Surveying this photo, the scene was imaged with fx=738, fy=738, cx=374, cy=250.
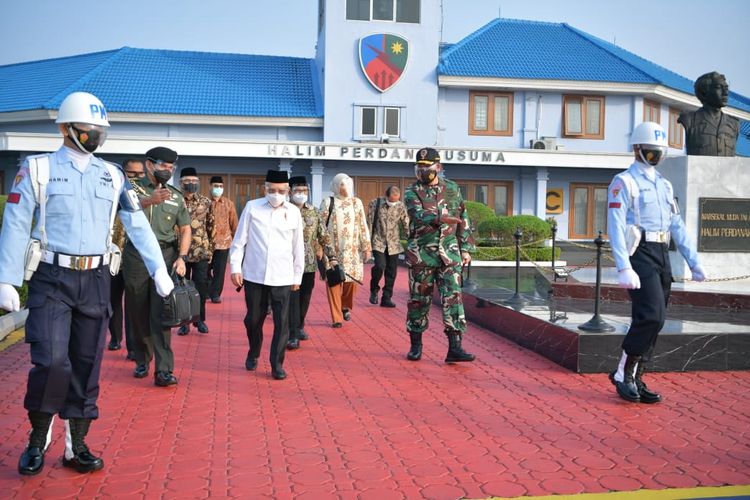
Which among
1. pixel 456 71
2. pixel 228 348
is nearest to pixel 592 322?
pixel 228 348

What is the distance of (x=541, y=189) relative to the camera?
2773cm

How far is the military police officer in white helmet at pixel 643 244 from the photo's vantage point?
5.99 m

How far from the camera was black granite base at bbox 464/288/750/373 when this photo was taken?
23.9ft

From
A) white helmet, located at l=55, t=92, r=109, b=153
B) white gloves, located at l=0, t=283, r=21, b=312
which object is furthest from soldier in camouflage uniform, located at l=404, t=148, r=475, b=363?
white gloves, located at l=0, t=283, r=21, b=312

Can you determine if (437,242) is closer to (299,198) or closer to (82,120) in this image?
(299,198)

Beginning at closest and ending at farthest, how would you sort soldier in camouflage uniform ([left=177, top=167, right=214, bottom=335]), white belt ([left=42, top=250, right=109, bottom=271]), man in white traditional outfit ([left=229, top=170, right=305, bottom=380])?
1. white belt ([left=42, top=250, right=109, bottom=271])
2. man in white traditional outfit ([left=229, top=170, right=305, bottom=380])
3. soldier in camouflage uniform ([left=177, top=167, right=214, bottom=335])

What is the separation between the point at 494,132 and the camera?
2819 cm

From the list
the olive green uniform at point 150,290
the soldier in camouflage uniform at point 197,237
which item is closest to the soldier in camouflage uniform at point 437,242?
the olive green uniform at point 150,290

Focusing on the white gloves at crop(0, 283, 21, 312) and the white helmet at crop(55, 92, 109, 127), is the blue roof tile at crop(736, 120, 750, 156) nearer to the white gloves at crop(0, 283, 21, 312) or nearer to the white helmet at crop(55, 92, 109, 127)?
the white helmet at crop(55, 92, 109, 127)

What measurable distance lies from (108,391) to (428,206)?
348cm

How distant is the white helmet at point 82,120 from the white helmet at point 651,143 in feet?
13.7

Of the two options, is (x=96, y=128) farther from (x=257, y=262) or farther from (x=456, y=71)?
(x=456, y=71)

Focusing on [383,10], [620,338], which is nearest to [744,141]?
[383,10]

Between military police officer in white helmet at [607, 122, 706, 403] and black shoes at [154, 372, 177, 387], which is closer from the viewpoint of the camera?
military police officer in white helmet at [607, 122, 706, 403]
